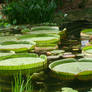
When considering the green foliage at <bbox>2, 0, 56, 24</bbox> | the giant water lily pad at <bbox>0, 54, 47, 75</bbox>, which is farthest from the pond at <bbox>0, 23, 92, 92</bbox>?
the green foliage at <bbox>2, 0, 56, 24</bbox>

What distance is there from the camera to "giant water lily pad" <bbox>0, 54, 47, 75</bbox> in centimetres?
269

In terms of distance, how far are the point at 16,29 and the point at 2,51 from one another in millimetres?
2353

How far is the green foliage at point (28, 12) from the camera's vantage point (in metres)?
6.16

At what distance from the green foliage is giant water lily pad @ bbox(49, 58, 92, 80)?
3.59 metres

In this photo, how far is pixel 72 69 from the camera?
247 cm

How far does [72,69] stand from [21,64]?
0.55 metres

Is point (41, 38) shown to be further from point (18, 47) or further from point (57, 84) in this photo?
point (57, 84)

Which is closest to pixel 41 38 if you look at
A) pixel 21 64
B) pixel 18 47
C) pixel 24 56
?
pixel 18 47

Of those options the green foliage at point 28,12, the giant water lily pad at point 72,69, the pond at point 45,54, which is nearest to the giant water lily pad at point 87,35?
the pond at point 45,54

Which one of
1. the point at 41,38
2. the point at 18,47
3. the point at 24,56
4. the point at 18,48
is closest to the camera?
the point at 24,56

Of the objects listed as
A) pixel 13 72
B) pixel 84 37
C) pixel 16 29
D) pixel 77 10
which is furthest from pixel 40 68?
pixel 77 10

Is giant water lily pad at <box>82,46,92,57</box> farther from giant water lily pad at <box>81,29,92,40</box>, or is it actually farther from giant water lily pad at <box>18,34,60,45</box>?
giant water lily pad at <box>81,29,92,40</box>

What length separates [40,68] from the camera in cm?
279

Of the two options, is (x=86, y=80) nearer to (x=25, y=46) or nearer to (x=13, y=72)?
(x=13, y=72)
